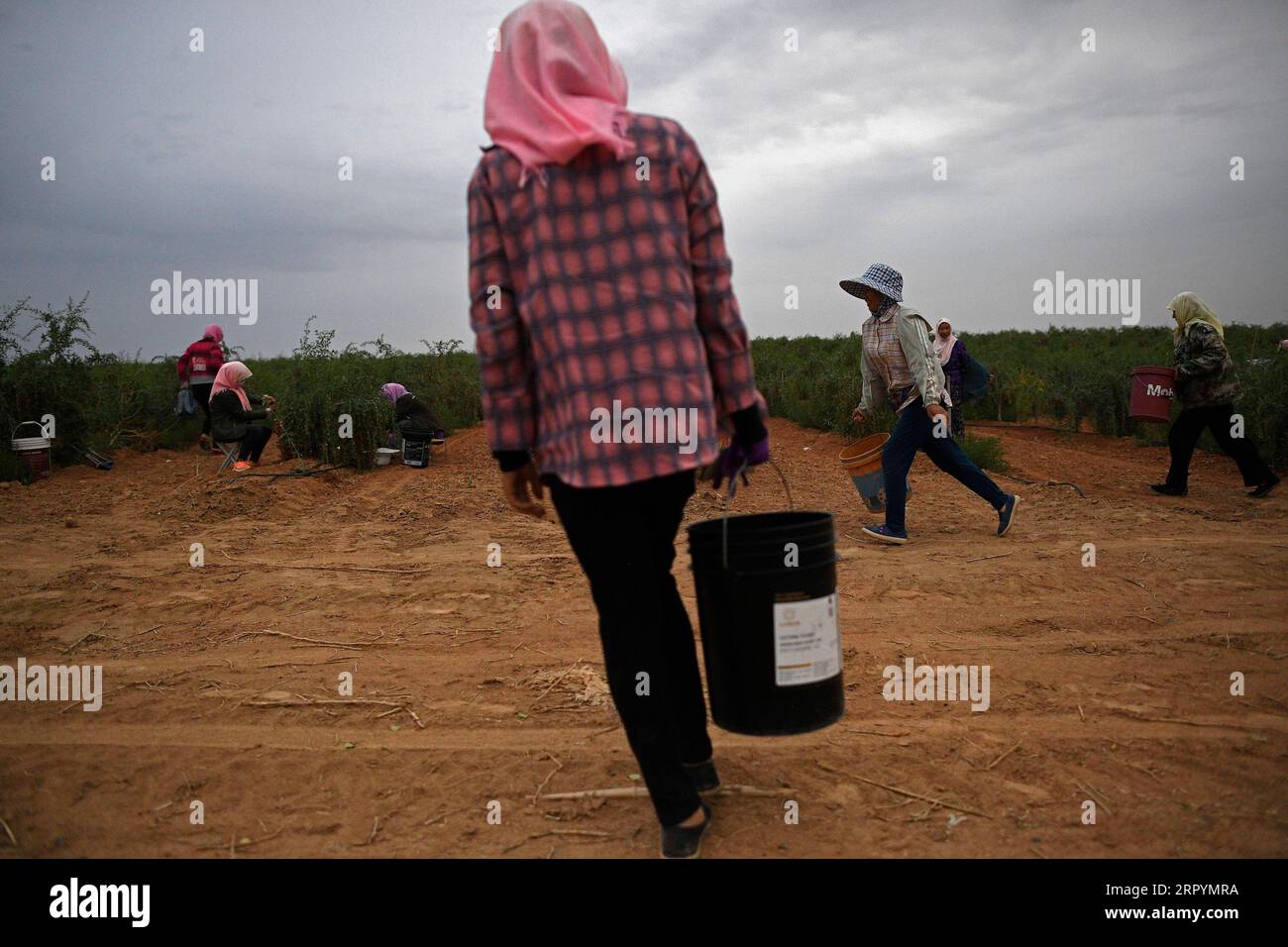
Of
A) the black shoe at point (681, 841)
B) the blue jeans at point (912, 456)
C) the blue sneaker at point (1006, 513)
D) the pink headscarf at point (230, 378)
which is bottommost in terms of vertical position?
the black shoe at point (681, 841)

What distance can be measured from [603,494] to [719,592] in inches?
19.5

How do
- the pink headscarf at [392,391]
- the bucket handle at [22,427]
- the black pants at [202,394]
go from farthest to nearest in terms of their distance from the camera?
1. the black pants at [202,394]
2. the pink headscarf at [392,391]
3. the bucket handle at [22,427]

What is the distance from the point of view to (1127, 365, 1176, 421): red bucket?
761 centimetres

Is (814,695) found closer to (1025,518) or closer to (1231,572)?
(1231,572)

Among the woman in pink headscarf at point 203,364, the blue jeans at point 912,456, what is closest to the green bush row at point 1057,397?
the blue jeans at point 912,456

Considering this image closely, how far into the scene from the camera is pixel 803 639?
2371 mm

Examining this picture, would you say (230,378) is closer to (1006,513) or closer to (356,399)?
(356,399)

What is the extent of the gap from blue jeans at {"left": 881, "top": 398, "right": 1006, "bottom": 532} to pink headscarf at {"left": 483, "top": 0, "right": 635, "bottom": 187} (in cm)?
414

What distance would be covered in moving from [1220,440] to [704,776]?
6.65 metres

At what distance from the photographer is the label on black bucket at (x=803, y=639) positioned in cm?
235

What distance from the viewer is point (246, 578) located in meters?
5.45

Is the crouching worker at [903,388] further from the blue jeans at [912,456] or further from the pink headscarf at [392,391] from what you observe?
A: the pink headscarf at [392,391]

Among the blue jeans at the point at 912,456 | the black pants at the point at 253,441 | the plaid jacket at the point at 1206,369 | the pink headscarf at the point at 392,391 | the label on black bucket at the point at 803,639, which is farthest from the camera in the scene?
the pink headscarf at the point at 392,391

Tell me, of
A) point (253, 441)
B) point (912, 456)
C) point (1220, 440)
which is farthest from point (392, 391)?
point (1220, 440)
